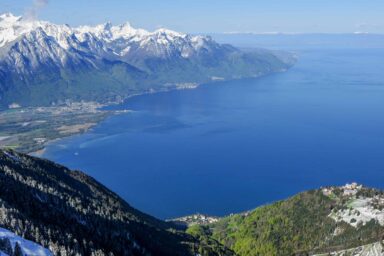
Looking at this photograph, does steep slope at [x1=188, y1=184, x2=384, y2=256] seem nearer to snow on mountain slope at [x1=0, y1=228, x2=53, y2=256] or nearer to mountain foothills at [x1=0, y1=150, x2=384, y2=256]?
mountain foothills at [x1=0, y1=150, x2=384, y2=256]

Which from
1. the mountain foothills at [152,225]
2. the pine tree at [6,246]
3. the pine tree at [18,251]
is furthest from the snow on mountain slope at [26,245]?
the pine tree at [6,246]

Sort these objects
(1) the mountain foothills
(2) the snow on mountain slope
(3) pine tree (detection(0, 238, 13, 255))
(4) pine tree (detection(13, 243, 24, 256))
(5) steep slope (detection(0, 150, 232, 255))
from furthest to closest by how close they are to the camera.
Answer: (1) the mountain foothills → (5) steep slope (detection(0, 150, 232, 255)) → (2) the snow on mountain slope → (4) pine tree (detection(13, 243, 24, 256)) → (3) pine tree (detection(0, 238, 13, 255))

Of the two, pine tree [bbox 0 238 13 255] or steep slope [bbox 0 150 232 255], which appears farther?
steep slope [bbox 0 150 232 255]

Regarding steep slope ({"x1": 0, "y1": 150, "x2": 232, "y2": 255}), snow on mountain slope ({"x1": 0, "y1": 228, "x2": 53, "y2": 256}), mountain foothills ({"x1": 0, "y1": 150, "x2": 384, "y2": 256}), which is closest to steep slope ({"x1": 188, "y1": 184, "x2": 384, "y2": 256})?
mountain foothills ({"x1": 0, "y1": 150, "x2": 384, "y2": 256})

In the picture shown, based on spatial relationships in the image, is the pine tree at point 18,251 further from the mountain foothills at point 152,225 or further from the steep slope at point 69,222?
the steep slope at point 69,222

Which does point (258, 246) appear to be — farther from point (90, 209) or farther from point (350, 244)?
point (90, 209)

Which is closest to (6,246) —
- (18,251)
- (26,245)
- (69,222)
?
(18,251)
